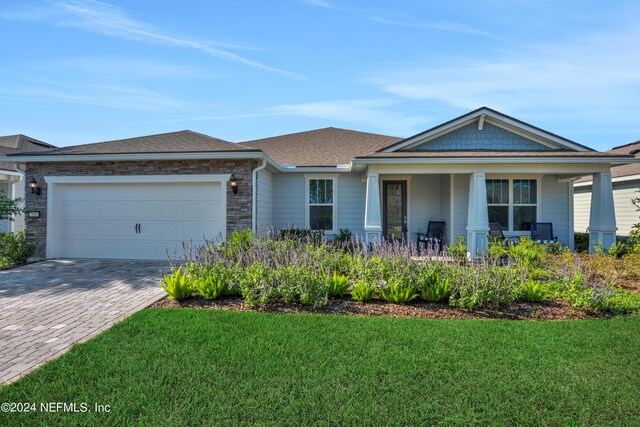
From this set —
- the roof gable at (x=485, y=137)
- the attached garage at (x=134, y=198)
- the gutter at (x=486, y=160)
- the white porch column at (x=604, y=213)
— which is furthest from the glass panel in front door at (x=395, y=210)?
the white porch column at (x=604, y=213)

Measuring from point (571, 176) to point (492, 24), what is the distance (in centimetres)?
557

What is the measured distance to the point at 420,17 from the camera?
333 inches

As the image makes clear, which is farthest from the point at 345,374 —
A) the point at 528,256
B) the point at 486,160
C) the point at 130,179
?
the point at 130,179

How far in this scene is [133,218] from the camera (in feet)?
34.2

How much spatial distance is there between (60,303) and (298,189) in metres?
7.54

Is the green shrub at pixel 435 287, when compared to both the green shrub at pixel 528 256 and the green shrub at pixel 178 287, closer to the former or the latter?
the green shrub at pixel 528 256

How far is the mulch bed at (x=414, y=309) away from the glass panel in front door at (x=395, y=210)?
21.5 feet

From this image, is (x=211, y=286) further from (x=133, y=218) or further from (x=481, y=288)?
(x=133, y=218)

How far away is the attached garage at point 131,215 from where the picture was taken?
10141 mm

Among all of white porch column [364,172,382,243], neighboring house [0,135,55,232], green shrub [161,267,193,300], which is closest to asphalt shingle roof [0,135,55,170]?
neighboring house [0,135,55,232]

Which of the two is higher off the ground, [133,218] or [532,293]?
[133,218]

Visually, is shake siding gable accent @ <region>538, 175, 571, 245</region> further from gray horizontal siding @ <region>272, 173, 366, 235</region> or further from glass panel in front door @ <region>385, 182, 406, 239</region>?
gray horizontal siding @ <region>272, 173, 366, 235</region>

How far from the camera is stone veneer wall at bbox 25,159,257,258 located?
973cm

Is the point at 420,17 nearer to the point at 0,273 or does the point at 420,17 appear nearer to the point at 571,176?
the point at 571,176
